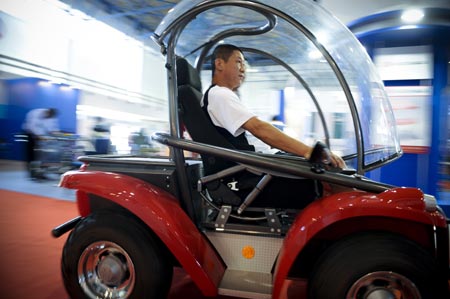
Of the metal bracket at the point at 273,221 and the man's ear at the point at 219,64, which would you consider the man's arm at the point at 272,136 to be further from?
the man's ear at the point at 219,64

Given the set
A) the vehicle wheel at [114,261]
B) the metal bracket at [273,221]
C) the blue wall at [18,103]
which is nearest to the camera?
the vehicle wheel at [114,261]

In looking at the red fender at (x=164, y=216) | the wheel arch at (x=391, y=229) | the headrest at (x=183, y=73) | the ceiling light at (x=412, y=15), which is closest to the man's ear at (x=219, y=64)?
the headrest at (x=183, y=73)

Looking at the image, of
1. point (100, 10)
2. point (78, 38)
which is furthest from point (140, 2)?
point (78, 38)

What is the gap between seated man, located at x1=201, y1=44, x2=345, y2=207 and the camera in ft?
5.96

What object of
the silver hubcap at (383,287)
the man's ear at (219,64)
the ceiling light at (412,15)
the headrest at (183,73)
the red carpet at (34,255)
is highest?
the ceiling light at (412,15)

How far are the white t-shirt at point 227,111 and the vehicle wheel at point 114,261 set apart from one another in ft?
2.50

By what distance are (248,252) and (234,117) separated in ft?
2.59

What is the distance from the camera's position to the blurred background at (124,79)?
433cm

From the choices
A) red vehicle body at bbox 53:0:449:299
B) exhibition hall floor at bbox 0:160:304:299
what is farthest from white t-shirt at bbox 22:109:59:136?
red vehicle body at bbox 53:0:449:299

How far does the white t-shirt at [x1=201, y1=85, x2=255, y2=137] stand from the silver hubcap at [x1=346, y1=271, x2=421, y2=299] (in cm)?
99

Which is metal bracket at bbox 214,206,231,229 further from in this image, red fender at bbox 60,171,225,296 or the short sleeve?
the short sleeve

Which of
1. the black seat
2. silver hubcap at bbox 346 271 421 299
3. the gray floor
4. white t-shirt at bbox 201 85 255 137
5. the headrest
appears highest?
the headrest

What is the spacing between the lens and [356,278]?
1492mm

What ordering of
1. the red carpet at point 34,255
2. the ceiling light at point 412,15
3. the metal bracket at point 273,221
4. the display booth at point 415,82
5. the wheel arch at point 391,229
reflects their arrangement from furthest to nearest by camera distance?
the display booth at point 415,82 → the ceiling light at point 412,15 → the red carpet at point 34,255 → the metal bracket at point 273,221 → the wheel arch at point 391,229
